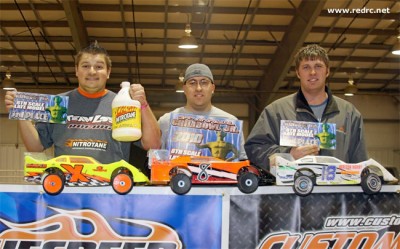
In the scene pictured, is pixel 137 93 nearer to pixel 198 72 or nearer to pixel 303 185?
pixel 198 72

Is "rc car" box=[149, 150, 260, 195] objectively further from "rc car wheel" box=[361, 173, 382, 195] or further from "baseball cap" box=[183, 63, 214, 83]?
"baseball cap" box=[183, 63, 214, 83]

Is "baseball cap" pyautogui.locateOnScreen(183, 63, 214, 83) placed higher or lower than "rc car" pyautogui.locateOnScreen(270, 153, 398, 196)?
higher

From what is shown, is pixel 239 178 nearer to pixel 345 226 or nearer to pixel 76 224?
pixel 345 226

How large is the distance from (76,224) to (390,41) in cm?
1686

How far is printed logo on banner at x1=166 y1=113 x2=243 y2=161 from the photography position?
3676 mm

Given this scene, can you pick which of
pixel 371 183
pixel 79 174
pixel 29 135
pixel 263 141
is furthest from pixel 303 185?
pixel 29 135

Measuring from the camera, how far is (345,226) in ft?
10.3

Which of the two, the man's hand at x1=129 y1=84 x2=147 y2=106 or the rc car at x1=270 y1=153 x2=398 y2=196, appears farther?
the man's hand at x1=129 y1=84 x2=147 y2=106

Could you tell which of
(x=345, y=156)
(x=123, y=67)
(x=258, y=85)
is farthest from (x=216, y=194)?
(x=258, y=85)

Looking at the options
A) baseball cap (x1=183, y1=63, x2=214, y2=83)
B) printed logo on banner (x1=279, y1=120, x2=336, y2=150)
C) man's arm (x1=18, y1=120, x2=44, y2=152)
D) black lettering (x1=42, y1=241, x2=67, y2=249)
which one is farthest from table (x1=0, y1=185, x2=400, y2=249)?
baseball cap (x1=183, y1=63, x2=214, y2=83)

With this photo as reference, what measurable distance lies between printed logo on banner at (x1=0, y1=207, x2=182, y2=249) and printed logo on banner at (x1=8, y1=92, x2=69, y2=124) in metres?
0.77

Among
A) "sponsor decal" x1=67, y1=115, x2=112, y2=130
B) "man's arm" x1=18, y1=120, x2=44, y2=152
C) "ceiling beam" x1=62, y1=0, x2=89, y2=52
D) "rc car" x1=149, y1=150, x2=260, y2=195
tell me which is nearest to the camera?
"rc car" x1=149, y1=150, x2=260, y2=195

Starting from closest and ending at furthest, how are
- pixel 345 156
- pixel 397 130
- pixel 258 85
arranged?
pixel 345 156 < pixel 258 85 < pixel 397 130

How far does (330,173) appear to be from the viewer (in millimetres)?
3236
